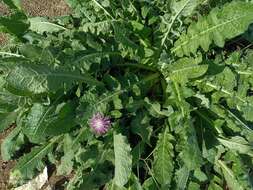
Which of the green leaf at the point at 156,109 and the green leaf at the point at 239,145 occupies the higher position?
the green leaf at the point at 156,109

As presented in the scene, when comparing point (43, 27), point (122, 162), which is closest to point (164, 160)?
point (122, 162)

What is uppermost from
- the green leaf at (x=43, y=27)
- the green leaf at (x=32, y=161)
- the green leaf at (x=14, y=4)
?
the green leaf at (x=14, y=4)

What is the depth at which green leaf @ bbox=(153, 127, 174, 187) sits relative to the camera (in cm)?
357

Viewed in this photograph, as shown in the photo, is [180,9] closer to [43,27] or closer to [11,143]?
[43,27]

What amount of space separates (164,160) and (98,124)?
18.5 inches

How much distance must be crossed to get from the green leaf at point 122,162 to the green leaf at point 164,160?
7.4 inches

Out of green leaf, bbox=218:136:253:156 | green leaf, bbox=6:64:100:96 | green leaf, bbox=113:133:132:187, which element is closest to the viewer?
green leaf, bbox=6:64:100:96

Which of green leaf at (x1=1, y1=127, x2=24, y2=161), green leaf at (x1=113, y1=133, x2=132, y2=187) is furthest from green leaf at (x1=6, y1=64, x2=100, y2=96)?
green leaf at (x1=1, y1=127, x2=24, y2=161)

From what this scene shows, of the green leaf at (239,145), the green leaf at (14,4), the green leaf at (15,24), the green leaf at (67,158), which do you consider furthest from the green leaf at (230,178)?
the green leaf at (14,4)

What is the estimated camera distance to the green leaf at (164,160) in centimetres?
357

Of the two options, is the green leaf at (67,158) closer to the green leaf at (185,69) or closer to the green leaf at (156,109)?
the green leaf at (156,109)

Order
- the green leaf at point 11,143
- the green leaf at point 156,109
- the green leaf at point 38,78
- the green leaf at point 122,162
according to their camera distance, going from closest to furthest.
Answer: the green leaf at point 38,78
the green leaf at point 122,162
the green leaf at point 156,109
the green leaf at point 11,143

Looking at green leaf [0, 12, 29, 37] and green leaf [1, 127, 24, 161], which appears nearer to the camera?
green leaf [0, 12, 29, 37]

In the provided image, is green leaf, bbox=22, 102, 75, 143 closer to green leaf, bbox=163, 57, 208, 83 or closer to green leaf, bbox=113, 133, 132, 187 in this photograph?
green leaf, bbox=113, 133, 132, 187
